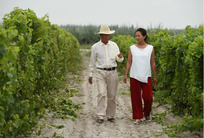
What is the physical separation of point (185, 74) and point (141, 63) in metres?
0.92

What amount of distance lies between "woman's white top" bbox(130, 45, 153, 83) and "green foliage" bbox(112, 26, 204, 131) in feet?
2.27

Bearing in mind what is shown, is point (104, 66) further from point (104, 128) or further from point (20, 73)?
point (20, 73)

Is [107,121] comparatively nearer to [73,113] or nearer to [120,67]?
[73,113]

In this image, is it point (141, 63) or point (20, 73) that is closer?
point (20, 73)

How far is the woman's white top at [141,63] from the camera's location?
701 centimetres

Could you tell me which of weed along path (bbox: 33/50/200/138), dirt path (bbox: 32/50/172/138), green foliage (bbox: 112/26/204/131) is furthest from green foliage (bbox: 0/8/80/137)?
green foliage (bbox: 112/26/204/131)

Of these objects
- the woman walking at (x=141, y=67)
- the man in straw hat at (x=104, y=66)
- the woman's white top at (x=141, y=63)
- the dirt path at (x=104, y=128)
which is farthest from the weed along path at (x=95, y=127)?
the woman's white top at (x=141, y=63)

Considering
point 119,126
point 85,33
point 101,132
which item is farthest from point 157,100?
point 85,33

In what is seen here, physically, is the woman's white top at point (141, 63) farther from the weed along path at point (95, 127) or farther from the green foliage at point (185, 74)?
the weed along path at point (95, 127)

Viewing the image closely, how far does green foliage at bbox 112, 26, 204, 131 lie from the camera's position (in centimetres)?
566

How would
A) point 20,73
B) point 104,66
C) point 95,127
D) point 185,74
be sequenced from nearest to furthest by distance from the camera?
point 20,73, point 185,74, point 95,127, point 104,66

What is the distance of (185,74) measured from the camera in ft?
22.2

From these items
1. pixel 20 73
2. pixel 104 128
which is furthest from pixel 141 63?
pixel 20 73

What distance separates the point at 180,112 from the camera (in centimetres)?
749
